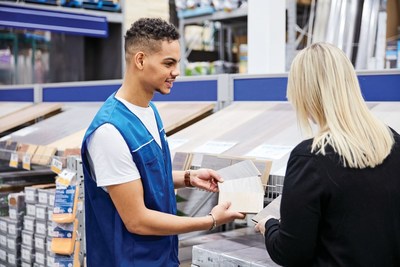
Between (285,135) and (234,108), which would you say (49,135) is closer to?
(234,108)

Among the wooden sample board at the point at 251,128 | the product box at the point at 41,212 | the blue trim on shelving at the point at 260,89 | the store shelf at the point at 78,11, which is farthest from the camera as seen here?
the store shelf at the point at 78,11

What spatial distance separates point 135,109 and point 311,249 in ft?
2.26

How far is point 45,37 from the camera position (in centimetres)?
683

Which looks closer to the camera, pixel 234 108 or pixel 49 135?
pixel 234 108

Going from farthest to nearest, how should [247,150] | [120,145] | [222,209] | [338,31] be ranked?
[338,31] < [247,150] < [222,209] < [120,145]

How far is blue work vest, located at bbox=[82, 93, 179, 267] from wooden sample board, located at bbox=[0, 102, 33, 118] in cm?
256

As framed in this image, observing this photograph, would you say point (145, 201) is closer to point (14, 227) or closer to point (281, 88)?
point (281, 88)

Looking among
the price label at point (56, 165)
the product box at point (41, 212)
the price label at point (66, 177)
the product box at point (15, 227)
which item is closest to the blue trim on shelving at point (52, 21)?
the product box at point (15, 227)

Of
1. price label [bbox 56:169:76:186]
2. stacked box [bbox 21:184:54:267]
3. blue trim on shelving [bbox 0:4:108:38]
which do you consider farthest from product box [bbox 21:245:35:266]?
blue trim on shelving [bbox 0:4:108:38]

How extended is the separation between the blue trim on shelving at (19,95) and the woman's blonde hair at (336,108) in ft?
11.2

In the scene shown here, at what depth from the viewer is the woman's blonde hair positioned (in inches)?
46.9

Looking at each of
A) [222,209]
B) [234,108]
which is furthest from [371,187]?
[234,108]

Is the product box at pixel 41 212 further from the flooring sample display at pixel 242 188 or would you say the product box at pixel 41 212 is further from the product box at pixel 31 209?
the flooring sample display at pixel 242 188

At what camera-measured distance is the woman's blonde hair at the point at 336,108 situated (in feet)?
3.91
